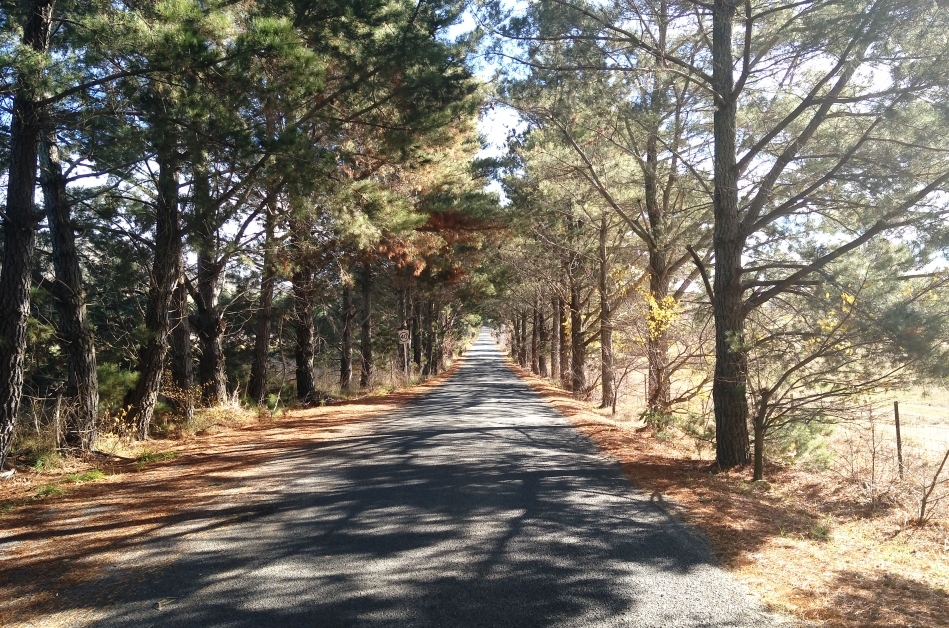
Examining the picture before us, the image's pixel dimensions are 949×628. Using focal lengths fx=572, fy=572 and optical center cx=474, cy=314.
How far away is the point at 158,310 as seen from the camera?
1052 cm

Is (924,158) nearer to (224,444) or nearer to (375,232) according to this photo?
(375,232)

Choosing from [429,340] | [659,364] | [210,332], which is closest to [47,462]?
[210,332]

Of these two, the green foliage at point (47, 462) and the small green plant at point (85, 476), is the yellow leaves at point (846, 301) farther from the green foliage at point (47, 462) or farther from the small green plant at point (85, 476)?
the green foliage at point (47, 462)

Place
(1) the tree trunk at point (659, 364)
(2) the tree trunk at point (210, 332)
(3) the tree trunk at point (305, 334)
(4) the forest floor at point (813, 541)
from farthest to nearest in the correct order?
(3) the tree trunk at point (305, 334) → (2) the tree trunk at point (210, 332) → (1) the tree trunk at point (659, 364) → (4) the forest floor at point (813, 541)

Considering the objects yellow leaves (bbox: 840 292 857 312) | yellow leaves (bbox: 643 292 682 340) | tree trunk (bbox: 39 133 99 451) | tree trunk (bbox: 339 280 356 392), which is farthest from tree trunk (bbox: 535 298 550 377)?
tree trunk (bbox: 39 133 99 451)

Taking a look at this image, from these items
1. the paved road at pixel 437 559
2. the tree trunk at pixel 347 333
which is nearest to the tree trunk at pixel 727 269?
the paved road at pixel 437 559

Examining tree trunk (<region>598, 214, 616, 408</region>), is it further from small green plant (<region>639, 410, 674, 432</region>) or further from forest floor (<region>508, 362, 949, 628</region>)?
forest floor (<region>508, 362, 949, 628</region>)

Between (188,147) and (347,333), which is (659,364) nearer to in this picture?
(188,147)

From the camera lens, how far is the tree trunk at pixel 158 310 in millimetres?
10391

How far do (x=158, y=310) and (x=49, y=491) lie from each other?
14.5 feet

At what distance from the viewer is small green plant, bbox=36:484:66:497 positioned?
264 inches

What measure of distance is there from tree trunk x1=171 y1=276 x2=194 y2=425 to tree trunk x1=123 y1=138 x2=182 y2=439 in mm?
975

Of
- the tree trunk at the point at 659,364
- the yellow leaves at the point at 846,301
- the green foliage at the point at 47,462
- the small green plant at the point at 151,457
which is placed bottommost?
the small green plant at the point at 151,457

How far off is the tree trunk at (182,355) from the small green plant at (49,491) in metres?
4.69
